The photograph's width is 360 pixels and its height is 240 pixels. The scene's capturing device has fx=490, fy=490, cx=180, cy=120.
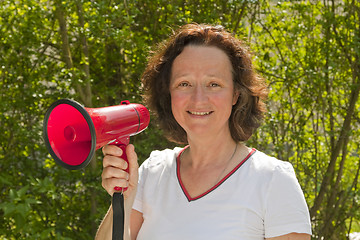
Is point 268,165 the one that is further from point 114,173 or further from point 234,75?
point 114,173

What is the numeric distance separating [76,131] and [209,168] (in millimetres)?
565

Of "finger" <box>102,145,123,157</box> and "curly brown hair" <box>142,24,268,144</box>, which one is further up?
"curly brown hair" <box>142,24,268,144</box>

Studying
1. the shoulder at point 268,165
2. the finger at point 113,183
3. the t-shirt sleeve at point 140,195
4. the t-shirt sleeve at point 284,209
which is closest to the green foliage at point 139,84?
the t-shirt sleeve at point 140,195

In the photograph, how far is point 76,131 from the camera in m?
1.80

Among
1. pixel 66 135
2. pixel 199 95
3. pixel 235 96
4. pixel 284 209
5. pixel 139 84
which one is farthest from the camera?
pixel 139 84

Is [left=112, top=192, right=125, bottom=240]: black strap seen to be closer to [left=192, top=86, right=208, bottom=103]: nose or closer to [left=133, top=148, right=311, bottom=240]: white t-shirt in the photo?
[left=133, top=148, right=311, bottom=240]: white t-shirt

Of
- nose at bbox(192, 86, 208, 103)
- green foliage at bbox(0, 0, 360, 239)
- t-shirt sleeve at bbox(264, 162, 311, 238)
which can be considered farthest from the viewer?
green foliage at bbox(0, 0, 360, 239)

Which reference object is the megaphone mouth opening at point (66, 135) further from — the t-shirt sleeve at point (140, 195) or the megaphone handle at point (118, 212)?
the t-shirt sleeve at point (140, 195)

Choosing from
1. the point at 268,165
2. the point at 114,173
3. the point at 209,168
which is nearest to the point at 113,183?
the point at 114,173

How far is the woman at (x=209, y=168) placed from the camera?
176 cm

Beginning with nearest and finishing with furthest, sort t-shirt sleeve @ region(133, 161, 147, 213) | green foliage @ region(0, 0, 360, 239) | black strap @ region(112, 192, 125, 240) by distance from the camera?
black strap @ region(112, 192, 125, 240) → t-shirt sleeve @ region(133, 161, 147, 213) → green foliage @ region(0, 0, 360, 239)

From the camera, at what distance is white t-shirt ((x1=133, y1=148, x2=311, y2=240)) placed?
1714 millimetres

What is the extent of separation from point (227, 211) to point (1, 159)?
242 centimetres

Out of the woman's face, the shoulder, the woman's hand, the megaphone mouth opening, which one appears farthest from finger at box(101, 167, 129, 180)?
the shoulder
